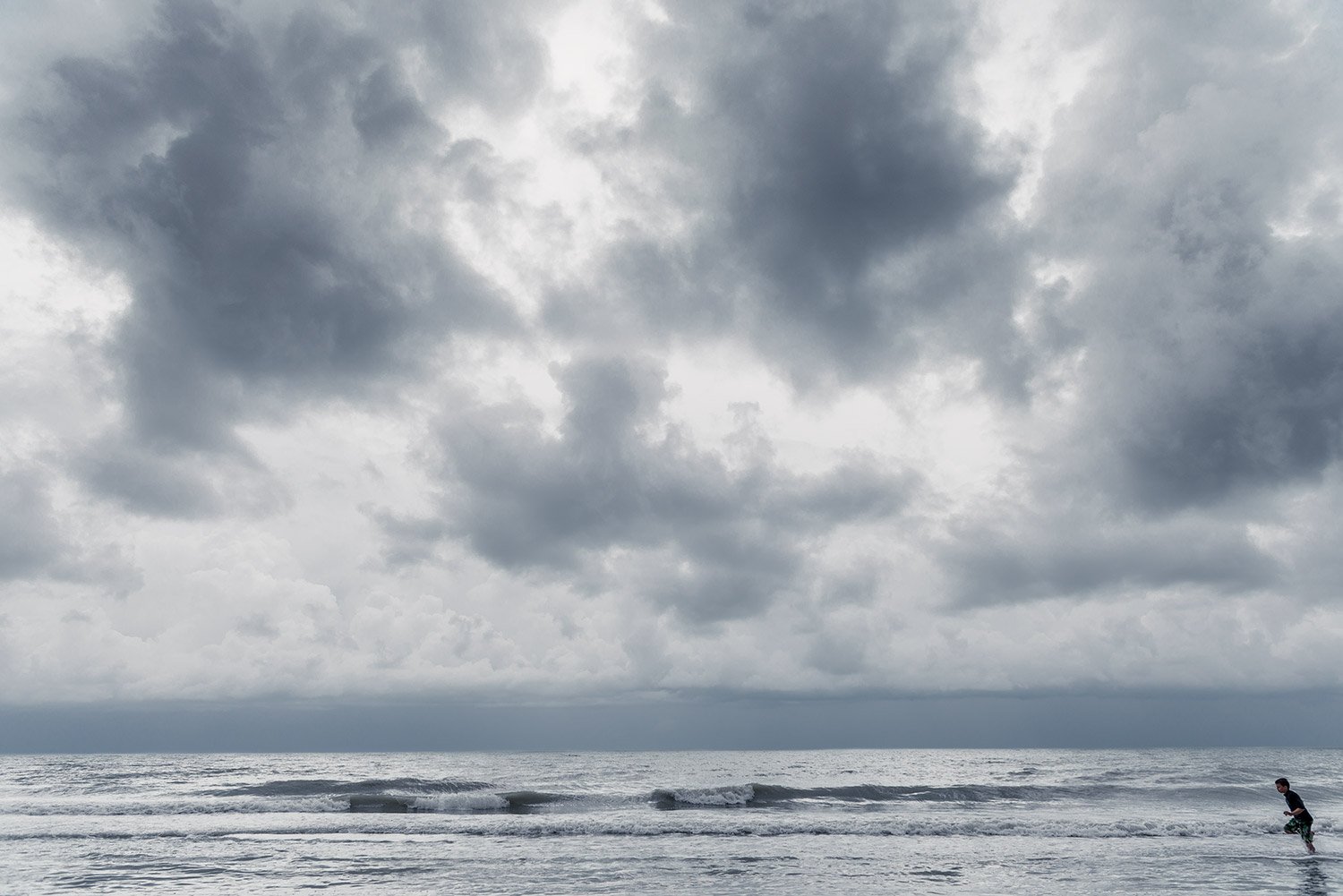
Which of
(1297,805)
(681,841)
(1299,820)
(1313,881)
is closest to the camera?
(1313,881)

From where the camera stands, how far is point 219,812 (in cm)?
4597

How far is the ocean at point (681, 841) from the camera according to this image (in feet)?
77.5

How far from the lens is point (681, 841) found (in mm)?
32562

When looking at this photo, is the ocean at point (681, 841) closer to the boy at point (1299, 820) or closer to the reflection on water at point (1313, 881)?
the reflection on water at point (1313, 881)

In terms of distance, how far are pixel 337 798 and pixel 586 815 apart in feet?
63.6

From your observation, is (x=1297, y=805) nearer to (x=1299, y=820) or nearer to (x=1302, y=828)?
(x=1299, y=820)

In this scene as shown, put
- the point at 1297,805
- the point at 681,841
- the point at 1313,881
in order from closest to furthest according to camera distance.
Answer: the point at 1313,881
the point at 1297,805
the point at 681,841

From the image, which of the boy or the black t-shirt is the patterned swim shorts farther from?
the black t-shirt

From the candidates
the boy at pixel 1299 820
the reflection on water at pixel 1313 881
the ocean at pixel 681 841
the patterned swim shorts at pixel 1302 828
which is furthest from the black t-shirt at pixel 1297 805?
the reflection on water at pixel 1313 881

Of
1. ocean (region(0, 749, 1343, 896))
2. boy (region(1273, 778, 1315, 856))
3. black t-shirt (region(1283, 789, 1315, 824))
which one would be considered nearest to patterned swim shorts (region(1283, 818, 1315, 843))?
boy (region(1273, 778, 1315, 856))

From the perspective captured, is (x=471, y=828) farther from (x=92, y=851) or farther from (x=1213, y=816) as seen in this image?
(x=1213, y=816)

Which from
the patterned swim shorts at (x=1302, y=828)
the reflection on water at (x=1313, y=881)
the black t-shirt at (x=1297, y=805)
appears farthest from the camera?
the patterned swim shorts at (x=1302, y=828)

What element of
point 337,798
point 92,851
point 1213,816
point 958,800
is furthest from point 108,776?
point 1213,816

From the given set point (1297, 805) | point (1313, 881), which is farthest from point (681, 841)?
point (1297, 805)
